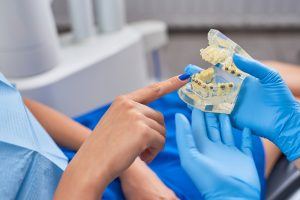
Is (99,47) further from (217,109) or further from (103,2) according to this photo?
(217,109)

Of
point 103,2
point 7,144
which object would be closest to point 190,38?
point 103,2

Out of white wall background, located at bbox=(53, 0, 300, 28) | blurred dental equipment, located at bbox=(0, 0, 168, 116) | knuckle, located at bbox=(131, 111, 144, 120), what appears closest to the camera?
knuckle, located at bbox=(131, 111, 144, 120)

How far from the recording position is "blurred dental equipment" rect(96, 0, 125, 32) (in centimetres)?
136

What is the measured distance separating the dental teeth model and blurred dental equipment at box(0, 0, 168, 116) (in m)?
0.55

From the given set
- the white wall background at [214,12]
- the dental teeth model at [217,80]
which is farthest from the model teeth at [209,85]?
the white wall background at [214,12]

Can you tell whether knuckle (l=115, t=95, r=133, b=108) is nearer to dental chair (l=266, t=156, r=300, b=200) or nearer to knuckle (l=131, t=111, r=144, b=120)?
knuckle (l=131, t=111, r=144, b=120)

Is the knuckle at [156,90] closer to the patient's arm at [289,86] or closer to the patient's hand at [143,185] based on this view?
the patient's hand at [143,185]

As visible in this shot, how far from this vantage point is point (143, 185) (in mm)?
795

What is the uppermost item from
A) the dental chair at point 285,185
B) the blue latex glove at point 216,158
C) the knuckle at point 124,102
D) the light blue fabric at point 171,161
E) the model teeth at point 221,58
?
the model teeth at point 221,58

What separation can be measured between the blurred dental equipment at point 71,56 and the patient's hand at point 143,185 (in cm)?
39

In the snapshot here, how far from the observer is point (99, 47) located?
128 centimetres

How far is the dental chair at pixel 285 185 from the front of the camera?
927 millimetres

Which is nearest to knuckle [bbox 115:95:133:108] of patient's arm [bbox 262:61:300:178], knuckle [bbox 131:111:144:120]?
knuckle [bbox 131:111:144:120]

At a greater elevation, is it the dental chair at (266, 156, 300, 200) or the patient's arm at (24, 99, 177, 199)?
the patient's arm at (24, 99, 177, 199)
